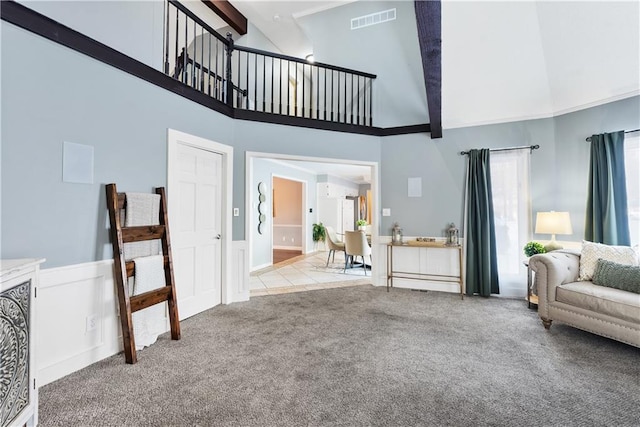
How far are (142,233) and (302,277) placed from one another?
3.33 m

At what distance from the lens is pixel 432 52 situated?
3613mm

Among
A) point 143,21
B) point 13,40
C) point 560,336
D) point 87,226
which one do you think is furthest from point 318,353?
point 143,21

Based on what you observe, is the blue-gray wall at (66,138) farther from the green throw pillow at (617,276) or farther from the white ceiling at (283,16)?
the green throw pillow at (617,276)

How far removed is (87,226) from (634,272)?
15.3 ft

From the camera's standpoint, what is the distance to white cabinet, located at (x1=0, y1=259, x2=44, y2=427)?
4.67 feet

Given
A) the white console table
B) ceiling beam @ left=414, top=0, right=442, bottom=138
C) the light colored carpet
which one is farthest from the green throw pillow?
ceiling beam @ left=414, top=0, right=442, bottom=138

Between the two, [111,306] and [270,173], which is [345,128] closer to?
[270,173]

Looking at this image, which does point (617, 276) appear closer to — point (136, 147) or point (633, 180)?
point (633, 180)

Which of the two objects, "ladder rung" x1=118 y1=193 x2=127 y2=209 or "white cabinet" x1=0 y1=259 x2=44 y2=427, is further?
"ladder rung" x1=118 y1=193 x2=127 y2=209

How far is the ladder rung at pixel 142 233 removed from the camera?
8.40ft

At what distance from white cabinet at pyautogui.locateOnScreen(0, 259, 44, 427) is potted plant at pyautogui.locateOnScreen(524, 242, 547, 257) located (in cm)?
472

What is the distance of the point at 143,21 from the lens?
307cm

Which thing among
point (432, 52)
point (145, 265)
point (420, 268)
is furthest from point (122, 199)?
point (420, 268)

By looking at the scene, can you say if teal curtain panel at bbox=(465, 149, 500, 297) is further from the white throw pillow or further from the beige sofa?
the white throw pillow
